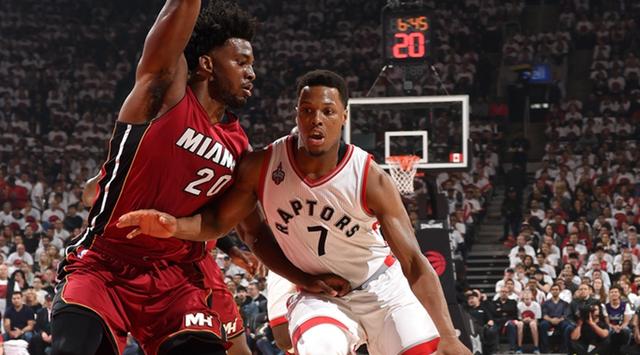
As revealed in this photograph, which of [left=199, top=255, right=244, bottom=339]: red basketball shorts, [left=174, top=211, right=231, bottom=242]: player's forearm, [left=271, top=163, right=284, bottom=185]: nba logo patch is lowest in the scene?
[left=199, top=255, right=244, bottom=339]: red basketball shorts

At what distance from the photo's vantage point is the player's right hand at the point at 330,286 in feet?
15.9

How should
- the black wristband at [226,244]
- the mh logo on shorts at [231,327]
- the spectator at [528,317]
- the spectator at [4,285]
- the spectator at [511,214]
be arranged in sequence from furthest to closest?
the spectator at [511,214], the spectator at [4,285], the spectator at [528,317], the mh logo on shorts at [231,327], the black wristband at [226,244]

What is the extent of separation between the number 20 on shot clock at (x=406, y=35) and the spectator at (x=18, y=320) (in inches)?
239

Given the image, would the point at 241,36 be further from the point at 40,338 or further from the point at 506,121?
the point at 506,121

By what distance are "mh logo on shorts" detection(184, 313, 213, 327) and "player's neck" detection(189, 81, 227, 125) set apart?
92 centimetres

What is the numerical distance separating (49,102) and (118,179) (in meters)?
18.8

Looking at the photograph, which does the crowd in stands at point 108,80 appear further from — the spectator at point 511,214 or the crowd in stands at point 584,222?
the crowd in stands at point 584,222

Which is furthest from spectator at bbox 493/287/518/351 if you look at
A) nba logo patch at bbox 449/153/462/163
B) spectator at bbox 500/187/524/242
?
spectator at bbox 500/187/524/242

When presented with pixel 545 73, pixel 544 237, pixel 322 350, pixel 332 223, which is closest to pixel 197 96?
pixel 332 223

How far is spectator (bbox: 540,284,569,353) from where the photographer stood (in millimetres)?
12906

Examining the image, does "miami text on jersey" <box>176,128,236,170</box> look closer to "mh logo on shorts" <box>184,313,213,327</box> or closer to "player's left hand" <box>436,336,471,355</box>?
"mh logo on shorts" <box>184,313,213,327</box>

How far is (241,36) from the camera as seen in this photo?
4664 mm

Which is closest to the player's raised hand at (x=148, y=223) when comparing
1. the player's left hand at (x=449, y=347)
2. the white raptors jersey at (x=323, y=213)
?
the white raptors jersey at (x=323, y=213)

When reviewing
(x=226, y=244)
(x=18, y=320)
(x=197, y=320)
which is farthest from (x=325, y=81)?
(x=18, y=320)
